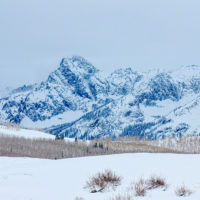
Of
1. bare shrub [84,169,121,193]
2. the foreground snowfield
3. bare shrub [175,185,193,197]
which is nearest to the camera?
bare shrub [175,185,193,197]

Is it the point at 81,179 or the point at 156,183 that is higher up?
the point at 156,183

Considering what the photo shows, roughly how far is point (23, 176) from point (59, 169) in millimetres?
2694

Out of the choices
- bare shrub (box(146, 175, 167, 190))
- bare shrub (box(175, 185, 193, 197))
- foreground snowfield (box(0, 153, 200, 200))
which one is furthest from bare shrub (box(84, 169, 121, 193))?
bare shrub (box(175, 185, 193, 197))

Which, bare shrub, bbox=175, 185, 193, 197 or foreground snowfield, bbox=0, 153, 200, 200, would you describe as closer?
bare shrub, bbox=175, 185, 193, 197

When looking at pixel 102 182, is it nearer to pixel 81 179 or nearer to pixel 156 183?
pixel 156 183

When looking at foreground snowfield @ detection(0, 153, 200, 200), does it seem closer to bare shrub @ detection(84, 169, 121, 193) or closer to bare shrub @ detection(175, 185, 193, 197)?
bare shrub @ detection(175, 185, 193, 197)

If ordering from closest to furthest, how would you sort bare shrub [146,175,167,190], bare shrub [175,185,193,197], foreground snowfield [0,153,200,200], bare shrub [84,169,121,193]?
bare shrub [175,185,193,197] < foreground snowfield [0,153,200,200] < bare shrub [146,175,167,190] < bare shrub [84,169,121,193]

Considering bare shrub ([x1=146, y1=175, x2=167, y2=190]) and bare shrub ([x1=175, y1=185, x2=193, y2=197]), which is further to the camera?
bare shrub ([x1=146, y1=175, x2=167, y2=190])

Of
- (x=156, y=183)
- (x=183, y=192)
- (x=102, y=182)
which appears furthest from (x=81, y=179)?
(x=183, y=192)

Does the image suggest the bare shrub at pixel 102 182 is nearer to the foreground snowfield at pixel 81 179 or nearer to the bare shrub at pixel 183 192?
the foreground snowfield at pixel 81 179

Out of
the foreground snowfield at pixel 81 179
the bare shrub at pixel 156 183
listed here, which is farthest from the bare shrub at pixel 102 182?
the bare shrub at pixel 156 183

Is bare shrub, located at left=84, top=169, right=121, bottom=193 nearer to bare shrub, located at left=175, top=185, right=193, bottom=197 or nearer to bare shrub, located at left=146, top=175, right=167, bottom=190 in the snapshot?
bare shrub, located at left=146, top=175, right=167, bottom=190

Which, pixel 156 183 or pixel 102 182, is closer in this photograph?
pixel 156 183

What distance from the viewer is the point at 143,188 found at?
42.9 feet
